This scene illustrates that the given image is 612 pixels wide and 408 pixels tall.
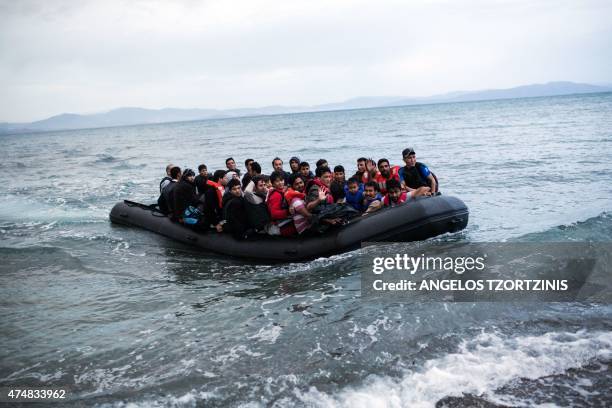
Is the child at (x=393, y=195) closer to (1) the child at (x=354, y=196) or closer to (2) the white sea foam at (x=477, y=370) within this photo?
(1) the child at (x=354, y=196)

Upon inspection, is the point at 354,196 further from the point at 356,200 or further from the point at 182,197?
the point at 182,197

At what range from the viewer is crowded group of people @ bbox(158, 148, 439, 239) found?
7.27m

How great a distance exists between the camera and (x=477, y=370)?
4273 mm

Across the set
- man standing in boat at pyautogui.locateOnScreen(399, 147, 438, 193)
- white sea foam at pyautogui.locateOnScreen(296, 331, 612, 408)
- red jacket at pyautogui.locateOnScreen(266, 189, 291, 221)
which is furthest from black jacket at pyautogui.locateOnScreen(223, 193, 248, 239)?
white sea foam at pyautogui.locateOnScreen(296, 331, 612, 408)

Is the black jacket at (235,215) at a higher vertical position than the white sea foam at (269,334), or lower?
higher

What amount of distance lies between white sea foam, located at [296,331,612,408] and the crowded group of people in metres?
3.09

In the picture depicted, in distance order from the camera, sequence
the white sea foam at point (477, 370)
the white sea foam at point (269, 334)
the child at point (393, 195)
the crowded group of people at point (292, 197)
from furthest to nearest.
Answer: the child at point (393, 195)
the crowded group of people at point (292, 197)
the white sea foam at point (269, 334)
the white sea foam at point (477, 370)

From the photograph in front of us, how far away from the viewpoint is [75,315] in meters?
6.20

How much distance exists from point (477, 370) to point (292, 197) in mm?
3645

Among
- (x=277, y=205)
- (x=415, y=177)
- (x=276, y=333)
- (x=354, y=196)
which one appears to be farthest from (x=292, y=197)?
(x=276, y=333)

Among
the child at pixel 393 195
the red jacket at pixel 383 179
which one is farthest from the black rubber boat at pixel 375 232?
the red jacket at pixel 383 179

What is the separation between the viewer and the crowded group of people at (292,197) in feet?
23.8

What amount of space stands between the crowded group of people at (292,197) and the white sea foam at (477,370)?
10.2 ft

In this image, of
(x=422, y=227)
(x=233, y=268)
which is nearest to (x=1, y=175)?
(x=233, y=268)
